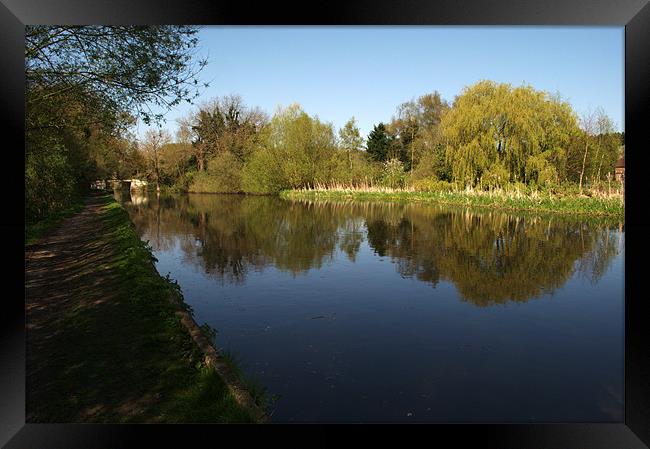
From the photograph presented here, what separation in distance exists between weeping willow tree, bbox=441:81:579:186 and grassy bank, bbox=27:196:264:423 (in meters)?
21.8

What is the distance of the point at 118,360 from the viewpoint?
452 centimetres

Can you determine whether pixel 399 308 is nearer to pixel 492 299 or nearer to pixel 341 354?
pixel 492 299

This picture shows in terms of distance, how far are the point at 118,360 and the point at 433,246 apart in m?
9.53

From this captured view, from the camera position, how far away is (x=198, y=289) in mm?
8250

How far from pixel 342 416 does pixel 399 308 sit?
3.33 meters

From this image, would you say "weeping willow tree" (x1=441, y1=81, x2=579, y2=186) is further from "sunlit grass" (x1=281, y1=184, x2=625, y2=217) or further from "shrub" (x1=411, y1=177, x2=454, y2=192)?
"shrub" (x1=411, y1=177, x2=454, y2=192)

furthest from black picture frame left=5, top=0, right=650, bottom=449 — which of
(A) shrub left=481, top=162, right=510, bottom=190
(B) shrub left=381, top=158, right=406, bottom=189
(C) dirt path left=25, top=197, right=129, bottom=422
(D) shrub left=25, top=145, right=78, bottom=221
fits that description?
(B) shrub left=381, top=158, right=406, bottom=189

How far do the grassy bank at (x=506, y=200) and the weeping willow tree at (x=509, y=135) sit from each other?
54.2 inches

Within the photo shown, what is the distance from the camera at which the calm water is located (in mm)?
4168

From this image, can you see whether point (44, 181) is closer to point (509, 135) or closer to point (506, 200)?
point (506, 200)

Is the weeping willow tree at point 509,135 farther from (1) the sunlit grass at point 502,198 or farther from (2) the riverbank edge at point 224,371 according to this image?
(2) the riverbank edge at point 224,371

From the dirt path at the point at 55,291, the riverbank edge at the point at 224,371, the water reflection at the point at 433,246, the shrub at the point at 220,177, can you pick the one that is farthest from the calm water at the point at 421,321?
the shrub at the point at 220,177

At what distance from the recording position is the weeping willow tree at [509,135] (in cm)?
2506
